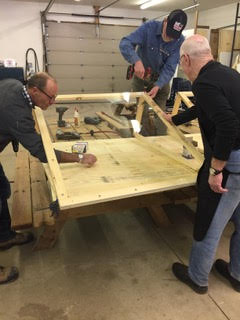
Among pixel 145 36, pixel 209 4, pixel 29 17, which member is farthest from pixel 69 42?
pixel 145 36

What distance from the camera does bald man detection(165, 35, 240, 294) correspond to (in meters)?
1.49

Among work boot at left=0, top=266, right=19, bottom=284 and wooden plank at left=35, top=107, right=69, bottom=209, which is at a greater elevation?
wooden plank at left=35, top=107, right=69, bottom=209

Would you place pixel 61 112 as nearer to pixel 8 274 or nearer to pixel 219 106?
pixel 8 274

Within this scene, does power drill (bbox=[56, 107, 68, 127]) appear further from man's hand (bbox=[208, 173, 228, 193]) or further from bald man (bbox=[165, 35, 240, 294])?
man's hand (bbox=[208, 173, 228, 193])

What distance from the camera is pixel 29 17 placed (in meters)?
10.1

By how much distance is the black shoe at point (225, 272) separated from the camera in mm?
2082

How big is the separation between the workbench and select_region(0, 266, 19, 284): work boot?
1.04 ft

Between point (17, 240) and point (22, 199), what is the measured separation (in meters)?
0.39

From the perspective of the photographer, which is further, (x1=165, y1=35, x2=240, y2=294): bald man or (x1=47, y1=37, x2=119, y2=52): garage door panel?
(x1=47, y1=37, x2=119, y2=52): garage door panel

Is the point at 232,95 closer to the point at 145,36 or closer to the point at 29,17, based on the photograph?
the point at 145,36

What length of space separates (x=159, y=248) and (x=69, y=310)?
978 mm

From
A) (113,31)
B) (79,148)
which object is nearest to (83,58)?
(113,31)

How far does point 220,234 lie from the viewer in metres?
1.86

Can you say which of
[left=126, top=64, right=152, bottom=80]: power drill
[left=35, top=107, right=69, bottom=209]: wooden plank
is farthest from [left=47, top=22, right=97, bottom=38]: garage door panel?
[left=35, top=107, right=69, bottom=209]: wooden plank
